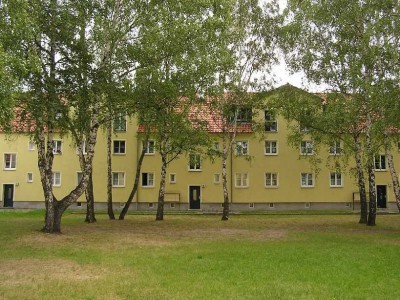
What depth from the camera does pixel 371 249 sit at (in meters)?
16.7

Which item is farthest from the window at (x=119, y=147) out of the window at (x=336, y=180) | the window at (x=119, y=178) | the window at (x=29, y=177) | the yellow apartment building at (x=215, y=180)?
the window at (x=336, y=180)

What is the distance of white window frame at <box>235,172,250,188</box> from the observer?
1795 inches

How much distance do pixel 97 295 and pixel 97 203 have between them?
121ft

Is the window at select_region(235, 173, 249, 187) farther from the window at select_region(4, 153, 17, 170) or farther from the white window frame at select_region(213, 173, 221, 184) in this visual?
the window at select_region(4, 153, 17, 170)

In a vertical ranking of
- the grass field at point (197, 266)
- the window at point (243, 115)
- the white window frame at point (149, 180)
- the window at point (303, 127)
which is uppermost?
the window at point (243, 115)

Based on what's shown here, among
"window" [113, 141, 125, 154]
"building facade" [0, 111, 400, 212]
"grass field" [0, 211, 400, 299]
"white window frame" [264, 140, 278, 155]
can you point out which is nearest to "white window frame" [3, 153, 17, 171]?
"building facade" [0, 111, 400, 212]

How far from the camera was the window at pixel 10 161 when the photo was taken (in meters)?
46.6

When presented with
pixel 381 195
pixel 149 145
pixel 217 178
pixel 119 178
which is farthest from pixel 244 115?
pixel 381 195

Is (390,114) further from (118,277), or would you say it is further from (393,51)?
(118,277)

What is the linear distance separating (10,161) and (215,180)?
20003 millimetres

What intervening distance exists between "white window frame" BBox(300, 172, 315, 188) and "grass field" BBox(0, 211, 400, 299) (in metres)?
23.9

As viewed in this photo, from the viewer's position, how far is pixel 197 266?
13.0 metres

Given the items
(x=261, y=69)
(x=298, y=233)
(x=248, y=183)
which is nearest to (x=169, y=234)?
(x=298, y=233)

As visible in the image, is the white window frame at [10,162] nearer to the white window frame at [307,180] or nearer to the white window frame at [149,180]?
the white window frame at [149,180]
